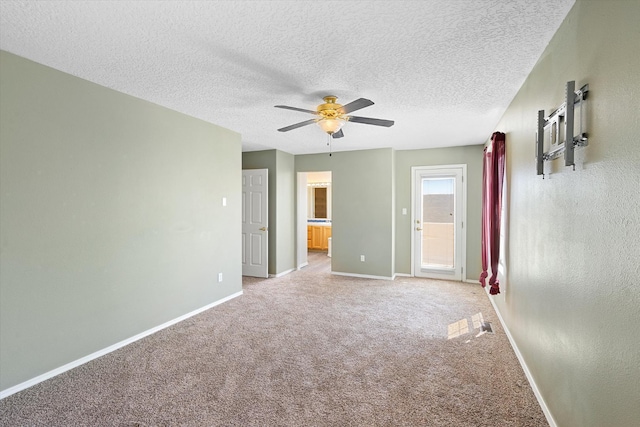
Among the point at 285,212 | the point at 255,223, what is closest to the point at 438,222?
the point at 285,212

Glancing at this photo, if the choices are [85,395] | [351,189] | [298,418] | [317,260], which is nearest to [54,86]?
[85,395]

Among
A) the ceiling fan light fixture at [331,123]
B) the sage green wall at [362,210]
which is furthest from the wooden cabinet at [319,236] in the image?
the ceiling fan light fixture at [331,123]

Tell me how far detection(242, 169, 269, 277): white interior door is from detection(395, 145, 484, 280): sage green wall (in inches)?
98.2

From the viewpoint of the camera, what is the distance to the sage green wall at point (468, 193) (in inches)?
221

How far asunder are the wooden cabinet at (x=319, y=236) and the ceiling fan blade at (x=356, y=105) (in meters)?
6.57

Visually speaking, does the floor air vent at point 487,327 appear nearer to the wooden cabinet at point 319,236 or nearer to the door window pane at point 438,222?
the door window pane at point 438,222

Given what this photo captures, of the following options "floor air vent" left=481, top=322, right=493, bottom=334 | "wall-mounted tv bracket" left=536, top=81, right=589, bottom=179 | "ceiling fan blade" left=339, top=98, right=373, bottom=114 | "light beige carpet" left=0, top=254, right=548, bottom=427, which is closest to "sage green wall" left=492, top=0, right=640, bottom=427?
"wall-mounted tv bracket" left=536, top=81, right=589, bottom=179

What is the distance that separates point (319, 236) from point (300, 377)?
22.5ft

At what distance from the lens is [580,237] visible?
5.25ft

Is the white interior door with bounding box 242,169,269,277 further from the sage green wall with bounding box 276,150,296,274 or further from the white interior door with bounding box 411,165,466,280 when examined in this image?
the white interior door with bounding box 411,165,466,280

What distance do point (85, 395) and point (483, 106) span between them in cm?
441

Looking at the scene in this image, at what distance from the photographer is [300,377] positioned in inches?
102

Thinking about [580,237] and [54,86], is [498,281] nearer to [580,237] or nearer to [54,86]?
[580,237]

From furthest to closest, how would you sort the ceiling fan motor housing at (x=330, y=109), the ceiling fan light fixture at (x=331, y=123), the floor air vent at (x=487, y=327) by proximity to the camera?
the floor air vent at (x=487, y=327) → the ceiling fan light fixture at (x=331, y=123) → the ceiling fan motor housing at (x=330, y=109)
